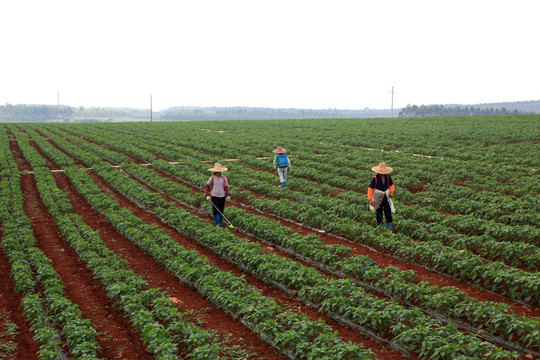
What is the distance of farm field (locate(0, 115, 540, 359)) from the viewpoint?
23.6 ft

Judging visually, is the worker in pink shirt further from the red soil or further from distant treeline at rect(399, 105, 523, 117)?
distant treeline at rect(399, 105, 523, 117)

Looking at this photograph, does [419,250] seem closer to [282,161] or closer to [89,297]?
[89,297]

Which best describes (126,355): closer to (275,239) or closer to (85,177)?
(275,239)

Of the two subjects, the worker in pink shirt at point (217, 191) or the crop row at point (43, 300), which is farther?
the worker in pink shirt at point (217, 191)

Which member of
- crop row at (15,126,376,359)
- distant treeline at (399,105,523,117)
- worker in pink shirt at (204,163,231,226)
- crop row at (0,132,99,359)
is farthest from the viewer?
distant treeline at (399,105,523,117)

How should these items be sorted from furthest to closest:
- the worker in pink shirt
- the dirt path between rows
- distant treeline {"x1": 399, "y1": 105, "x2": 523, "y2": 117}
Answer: distant treeline {"x1": 399, "y1": 105, "x2": 523, "y2": 117} → the worker in pink shirt → the dirt path between rows

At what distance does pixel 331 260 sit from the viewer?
10.4 metres

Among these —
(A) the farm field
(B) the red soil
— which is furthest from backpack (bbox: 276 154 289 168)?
(B) the red soil

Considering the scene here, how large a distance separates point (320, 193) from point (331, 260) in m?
7.96

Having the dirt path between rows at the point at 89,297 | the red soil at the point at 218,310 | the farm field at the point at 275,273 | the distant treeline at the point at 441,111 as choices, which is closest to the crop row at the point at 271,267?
the farm field at the point at 275,273

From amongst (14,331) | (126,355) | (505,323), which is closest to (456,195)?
(505,323)

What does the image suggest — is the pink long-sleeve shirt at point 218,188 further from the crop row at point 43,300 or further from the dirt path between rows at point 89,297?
the crop row at point 43,300

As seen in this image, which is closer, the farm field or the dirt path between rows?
the farm field

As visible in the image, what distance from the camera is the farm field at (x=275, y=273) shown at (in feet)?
23.6
